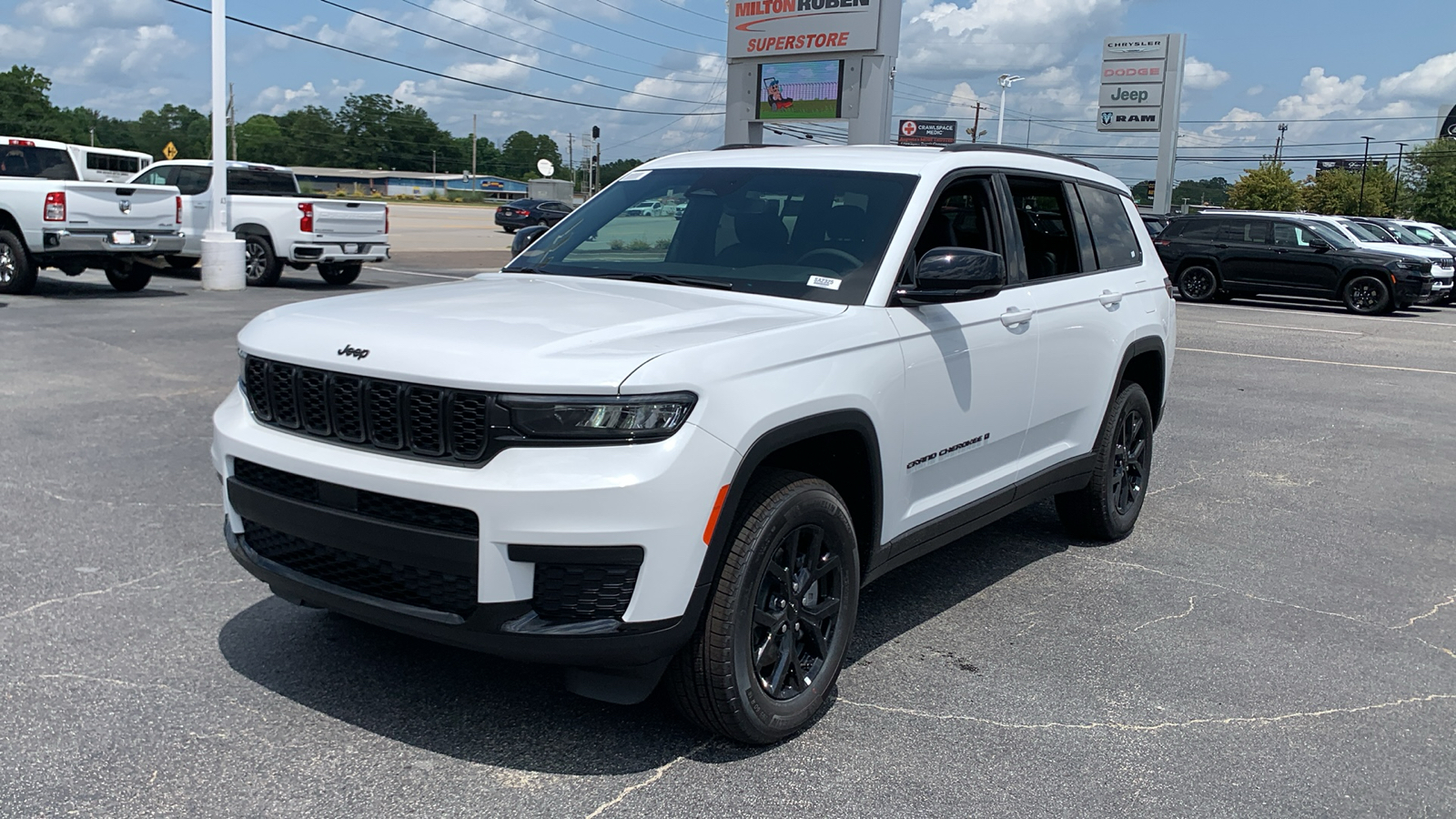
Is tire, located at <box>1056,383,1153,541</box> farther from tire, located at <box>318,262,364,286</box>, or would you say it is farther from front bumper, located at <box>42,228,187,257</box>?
tire, located at <box>318,262,364,286</box>

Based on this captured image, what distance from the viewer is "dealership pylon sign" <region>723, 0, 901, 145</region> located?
30.4 meters

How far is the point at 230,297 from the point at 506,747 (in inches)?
560

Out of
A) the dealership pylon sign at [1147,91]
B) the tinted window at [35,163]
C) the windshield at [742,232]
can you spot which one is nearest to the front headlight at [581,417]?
the windshield at [742,232]

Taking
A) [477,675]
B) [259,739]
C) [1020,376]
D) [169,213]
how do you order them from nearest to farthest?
[259,739] < [477,675] < [1020,376] < [169,213]

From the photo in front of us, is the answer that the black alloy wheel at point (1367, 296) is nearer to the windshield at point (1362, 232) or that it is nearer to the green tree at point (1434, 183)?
the windshield at point (1362, 232)

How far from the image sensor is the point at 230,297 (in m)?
16.2

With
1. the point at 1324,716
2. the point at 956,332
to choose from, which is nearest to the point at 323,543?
the point at 956,332

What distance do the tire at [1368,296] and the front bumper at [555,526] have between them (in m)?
22.8

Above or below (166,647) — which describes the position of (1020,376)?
above

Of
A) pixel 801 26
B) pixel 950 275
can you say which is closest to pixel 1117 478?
pixel 950 275

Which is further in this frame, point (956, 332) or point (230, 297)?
point (230, 297)

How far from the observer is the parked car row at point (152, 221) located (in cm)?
1519

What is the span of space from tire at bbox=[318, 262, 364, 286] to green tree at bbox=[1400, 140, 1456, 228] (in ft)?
247

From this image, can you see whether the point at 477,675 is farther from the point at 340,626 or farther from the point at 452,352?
the point at 452,352
